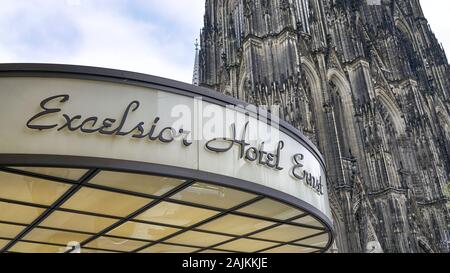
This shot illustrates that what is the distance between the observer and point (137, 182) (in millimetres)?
5652

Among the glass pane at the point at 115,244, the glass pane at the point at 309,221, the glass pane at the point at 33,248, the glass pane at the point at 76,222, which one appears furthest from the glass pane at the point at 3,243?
the glass pane at the point at 309,221

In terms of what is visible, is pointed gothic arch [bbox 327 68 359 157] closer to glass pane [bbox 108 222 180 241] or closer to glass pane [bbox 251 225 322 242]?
glass pane [bbox 251 225 322 242]

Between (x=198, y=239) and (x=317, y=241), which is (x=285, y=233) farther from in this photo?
(x=198, y=239)

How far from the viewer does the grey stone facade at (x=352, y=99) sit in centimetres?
2611

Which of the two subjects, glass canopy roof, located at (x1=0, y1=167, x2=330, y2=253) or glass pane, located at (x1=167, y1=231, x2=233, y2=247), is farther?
glass pane, located at (x1=167, y1=231, x2=233, y2=247)

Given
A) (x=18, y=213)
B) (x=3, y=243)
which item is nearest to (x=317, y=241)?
(x=18, y=213)

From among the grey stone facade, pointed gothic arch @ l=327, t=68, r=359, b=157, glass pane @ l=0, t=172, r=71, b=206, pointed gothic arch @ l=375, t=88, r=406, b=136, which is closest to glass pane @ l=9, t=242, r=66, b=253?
glass pane @ l=0, t=172, r=71, b=206

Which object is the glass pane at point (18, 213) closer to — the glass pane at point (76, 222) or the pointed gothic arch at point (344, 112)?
the glass pane at point (76, 222)

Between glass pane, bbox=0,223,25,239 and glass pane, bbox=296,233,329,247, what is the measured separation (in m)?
5.33

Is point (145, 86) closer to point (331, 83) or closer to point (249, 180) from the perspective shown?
point (249, 180)

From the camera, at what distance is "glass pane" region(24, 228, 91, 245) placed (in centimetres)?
698
